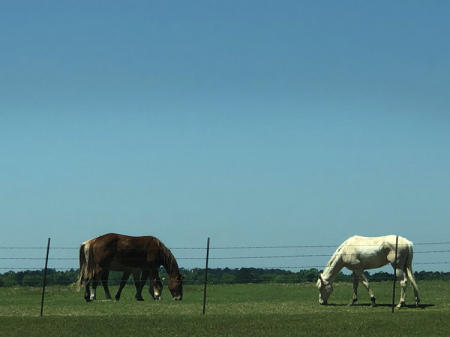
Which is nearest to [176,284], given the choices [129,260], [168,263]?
[168,263]

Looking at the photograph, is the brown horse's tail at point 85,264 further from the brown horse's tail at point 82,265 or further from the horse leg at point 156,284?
the horse leg at point 156,284

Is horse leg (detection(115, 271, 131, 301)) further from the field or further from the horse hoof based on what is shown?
the horse hoof

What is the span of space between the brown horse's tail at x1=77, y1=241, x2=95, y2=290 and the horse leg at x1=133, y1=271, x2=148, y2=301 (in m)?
1.83

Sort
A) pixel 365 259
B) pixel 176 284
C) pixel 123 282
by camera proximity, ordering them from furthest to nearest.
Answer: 1. pixel 176 284
2. pixel 123 282
3. pixel 365 259

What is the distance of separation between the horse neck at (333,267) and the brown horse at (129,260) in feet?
23.0

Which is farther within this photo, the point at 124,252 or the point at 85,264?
the point at 85,264

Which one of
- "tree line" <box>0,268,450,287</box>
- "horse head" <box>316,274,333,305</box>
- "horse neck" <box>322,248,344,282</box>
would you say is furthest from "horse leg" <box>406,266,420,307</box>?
"tree line" <box>0,268,450,287</box>

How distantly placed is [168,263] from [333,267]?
769 centimetres

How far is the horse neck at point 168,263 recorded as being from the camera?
29.9 meters

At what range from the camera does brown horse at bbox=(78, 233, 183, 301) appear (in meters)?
29.1

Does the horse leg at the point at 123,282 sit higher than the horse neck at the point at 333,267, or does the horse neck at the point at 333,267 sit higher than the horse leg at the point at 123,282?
the horse neck at the point at 333,267

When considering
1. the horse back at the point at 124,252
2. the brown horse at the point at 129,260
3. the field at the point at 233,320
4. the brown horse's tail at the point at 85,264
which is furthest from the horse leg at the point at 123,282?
the field at the point at 233,320

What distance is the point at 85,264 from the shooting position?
29.4 meters

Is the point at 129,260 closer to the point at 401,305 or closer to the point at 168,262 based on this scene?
the point at 168,262
